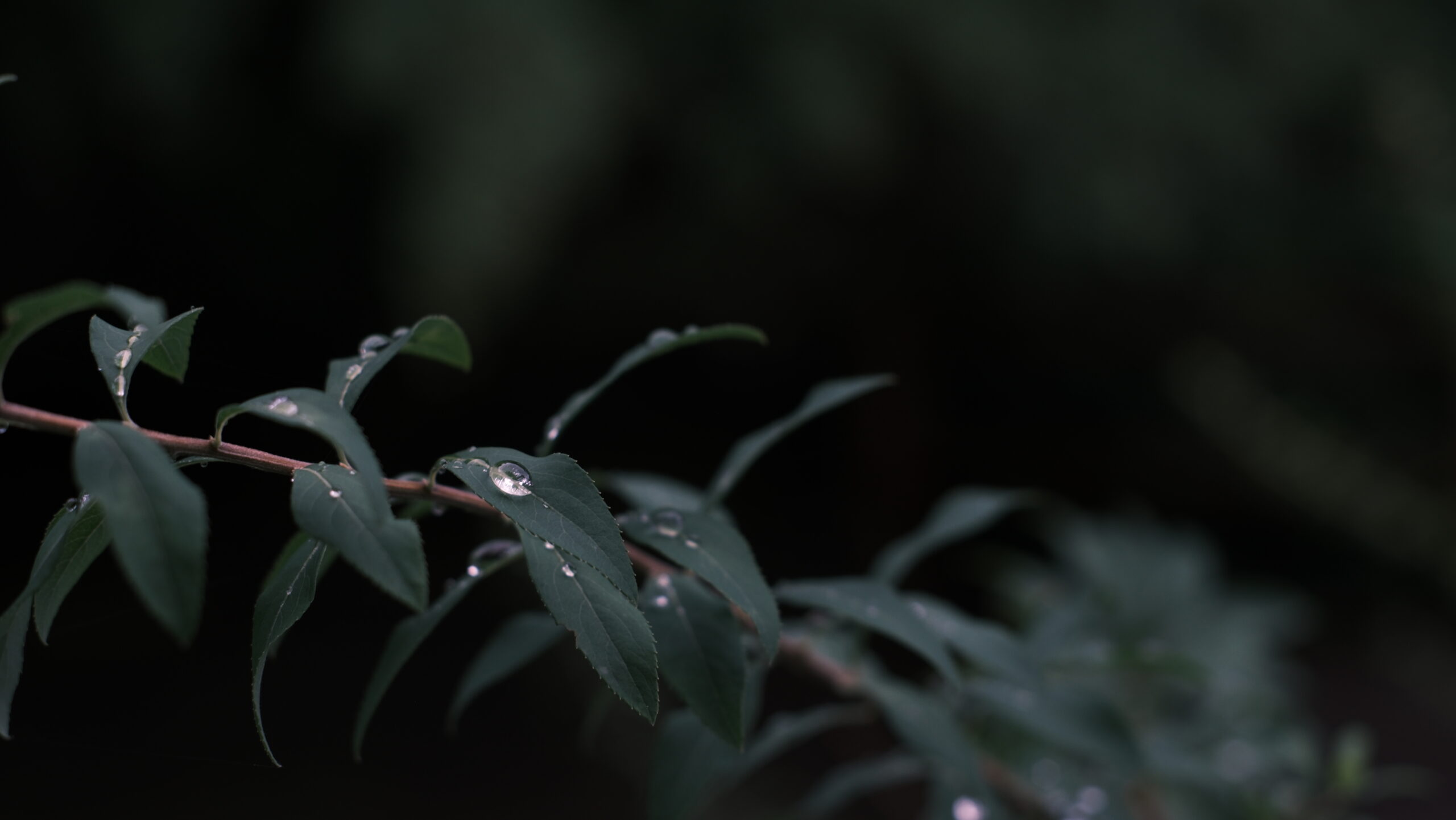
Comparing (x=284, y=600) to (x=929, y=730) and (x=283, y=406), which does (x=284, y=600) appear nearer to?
(x=283, y=406)

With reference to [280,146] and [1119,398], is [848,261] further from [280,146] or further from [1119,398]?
[280,146]

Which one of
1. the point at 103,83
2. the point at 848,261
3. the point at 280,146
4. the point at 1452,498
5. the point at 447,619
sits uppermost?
the point at 1452,498

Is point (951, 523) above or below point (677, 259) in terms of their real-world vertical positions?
below

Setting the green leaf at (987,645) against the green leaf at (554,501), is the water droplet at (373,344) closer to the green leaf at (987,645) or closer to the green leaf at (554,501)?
the green leaf at (554,501)

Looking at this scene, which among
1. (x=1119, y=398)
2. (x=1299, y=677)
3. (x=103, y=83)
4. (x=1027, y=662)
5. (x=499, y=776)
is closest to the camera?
(x=1027, y=662)

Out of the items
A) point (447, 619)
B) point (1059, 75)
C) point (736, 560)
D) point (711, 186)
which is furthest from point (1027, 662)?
point (447, 619)

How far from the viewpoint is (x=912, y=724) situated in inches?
18.3

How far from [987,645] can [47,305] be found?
1.29ft

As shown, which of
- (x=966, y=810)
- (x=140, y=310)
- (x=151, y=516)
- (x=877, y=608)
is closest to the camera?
(x=151, y=516)

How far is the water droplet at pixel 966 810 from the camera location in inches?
20.0

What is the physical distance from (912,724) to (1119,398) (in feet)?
7.82

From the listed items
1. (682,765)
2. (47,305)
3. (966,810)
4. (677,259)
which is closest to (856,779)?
(966,810)

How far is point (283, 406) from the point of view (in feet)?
0.79

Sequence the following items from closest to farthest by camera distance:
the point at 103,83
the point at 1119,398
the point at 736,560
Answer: the point at 736,560 → the point at 103,83 → the point at 1119,398
